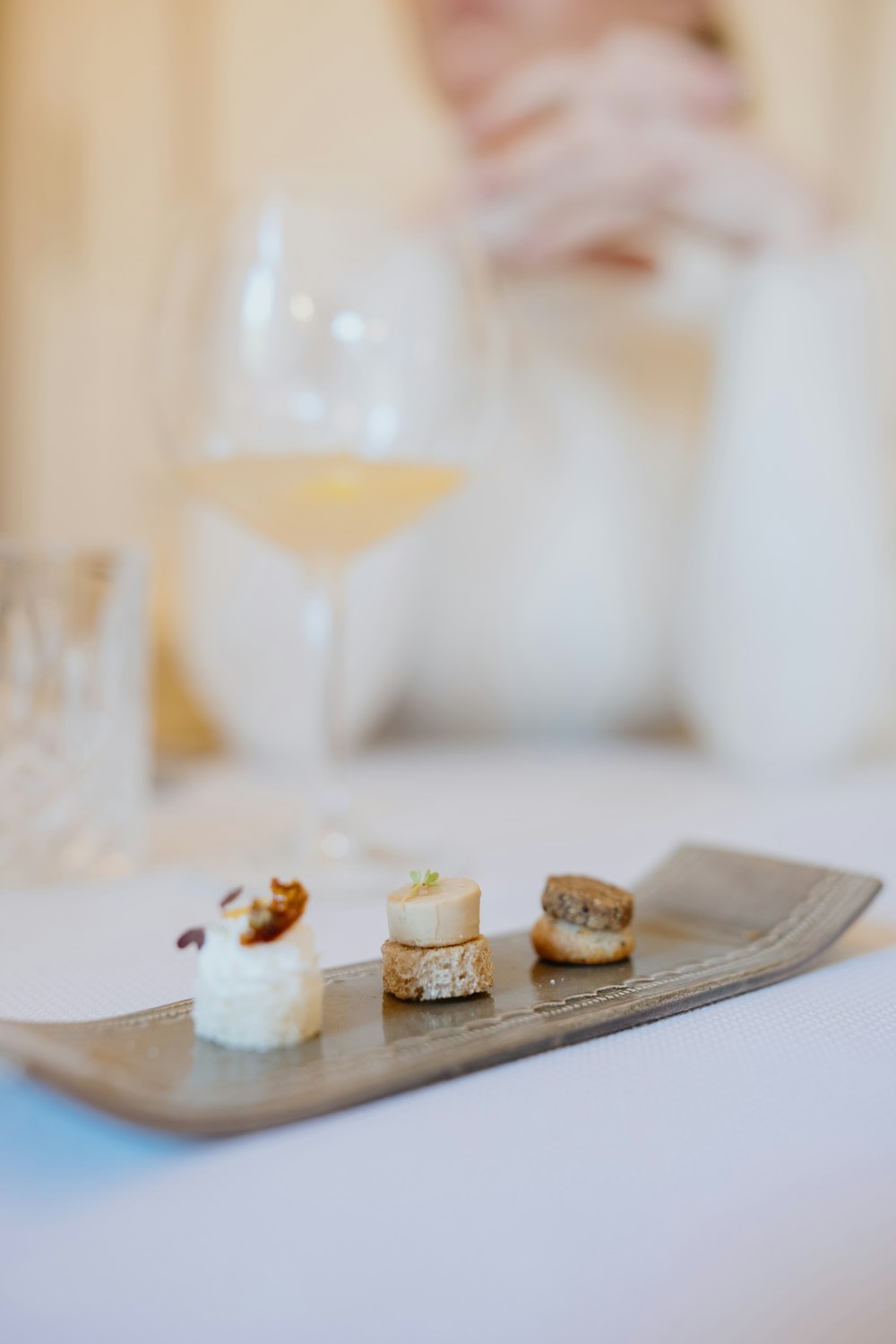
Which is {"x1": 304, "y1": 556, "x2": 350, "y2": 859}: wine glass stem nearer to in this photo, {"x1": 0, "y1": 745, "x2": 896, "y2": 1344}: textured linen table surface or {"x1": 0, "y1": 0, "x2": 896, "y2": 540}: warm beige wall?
{"x1": 0, "y1": 745, "x2": 896, "y2": 1344}: textured linen table surface

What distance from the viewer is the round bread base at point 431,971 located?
0.38 meters

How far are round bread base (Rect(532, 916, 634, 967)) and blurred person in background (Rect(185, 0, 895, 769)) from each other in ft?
2.48

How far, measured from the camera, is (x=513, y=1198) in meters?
0.28

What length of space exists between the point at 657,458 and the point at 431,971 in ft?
3.11

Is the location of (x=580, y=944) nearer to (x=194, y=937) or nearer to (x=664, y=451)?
(x=194, y=937)

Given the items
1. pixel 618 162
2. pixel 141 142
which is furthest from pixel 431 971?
pixel 141 142

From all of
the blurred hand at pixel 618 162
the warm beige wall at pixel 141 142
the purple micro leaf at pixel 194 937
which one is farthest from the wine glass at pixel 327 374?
the warm beige wall at pixel 141 142

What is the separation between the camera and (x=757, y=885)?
0.52 metres

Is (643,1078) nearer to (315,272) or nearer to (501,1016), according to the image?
(501,1016)

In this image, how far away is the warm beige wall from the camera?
5.91ft

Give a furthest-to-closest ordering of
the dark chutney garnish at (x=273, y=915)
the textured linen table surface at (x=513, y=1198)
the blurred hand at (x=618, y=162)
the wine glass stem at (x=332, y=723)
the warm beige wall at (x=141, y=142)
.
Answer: the warm beige wall at (x=141, y=142)
the blurred hand at (x=618, y=162)
the wine glass stem at (x=332, y=723)
the dark chutney garnish at (x=273, y=915)
the textured linen table surface at (x=513, y=1198)

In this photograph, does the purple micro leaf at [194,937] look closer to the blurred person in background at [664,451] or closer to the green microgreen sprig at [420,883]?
the green microgreen sprig at [420,883]

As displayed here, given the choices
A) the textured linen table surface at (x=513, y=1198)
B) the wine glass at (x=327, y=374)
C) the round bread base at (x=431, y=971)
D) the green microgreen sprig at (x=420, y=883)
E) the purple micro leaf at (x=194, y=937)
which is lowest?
the textured linen table surface at (x=513, y=1198)

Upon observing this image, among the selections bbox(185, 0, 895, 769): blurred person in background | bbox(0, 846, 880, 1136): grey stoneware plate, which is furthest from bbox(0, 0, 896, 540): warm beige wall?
bbox(0, 846, 880, 1136): grey stoneware plate
